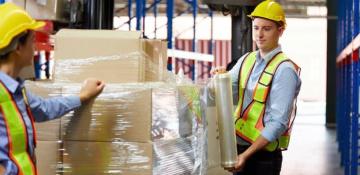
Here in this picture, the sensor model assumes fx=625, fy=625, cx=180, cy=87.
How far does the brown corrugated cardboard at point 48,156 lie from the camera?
9.90 ft

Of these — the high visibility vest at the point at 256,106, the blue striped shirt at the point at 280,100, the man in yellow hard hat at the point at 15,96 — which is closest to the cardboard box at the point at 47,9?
the high visibility vest at the point at 256,106

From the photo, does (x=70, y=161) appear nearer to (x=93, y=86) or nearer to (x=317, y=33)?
(x=93, y=86)

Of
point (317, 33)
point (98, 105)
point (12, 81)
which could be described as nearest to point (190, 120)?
point (98, 105)

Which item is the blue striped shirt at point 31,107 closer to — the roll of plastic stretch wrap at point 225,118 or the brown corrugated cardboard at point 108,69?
the brown corrugated cardboard at point 108,69

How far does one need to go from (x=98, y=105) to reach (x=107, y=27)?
1989mm

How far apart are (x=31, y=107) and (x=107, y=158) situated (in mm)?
483

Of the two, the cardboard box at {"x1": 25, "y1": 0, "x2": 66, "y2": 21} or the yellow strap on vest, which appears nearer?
the yellow strap on vest

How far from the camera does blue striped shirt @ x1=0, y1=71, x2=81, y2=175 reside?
244 cm

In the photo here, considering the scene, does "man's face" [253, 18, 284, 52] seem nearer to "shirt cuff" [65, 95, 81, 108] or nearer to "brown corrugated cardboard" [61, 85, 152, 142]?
"brown corrugated cardboard" [61, 85, 152, 142]

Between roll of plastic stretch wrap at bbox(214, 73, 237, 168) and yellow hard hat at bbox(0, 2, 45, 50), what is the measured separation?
3.95 ft

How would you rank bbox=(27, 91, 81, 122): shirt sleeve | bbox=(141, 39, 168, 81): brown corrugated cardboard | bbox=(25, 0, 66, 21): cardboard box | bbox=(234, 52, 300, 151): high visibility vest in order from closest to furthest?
bbox=(27, 91, 81, 122): shirt sleeve < bbox=(141, 39, 168, 81): brown corrugated cardboard < bbox=(234, 52, 300, 151): high visibility vest < bbox=(25, 0, 66, 21): cardboard box

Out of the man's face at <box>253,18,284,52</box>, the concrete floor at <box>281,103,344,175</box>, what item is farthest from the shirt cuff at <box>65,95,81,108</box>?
the concrete floor at <box>281,103,344,175</box>

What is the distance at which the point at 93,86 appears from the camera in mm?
2898

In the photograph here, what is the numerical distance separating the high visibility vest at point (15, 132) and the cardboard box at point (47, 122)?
50 centimetres
